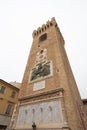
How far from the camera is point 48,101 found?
9906mm

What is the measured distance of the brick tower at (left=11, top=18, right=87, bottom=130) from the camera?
8430mm

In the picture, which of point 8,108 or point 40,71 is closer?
point 40,71

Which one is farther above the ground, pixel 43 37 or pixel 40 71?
pixel 43 37

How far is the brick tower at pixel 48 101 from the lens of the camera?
8.43 meters

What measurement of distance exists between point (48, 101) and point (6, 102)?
12.6 meters

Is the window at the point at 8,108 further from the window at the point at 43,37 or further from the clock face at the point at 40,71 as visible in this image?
the window at the point at 43,37

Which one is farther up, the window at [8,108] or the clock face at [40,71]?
the clock face at [40,71]

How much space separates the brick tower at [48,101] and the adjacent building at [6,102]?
749cm

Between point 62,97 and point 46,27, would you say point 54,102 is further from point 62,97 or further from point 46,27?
point 46,27

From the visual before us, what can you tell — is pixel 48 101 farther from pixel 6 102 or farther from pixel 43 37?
pixel 43 37

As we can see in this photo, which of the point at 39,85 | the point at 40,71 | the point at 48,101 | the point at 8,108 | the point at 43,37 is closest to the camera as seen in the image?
the point at 48,101

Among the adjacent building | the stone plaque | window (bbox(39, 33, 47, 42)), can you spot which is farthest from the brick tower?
the adjacent building

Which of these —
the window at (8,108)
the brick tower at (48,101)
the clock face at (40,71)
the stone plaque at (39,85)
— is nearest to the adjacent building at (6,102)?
the window at (8,108)

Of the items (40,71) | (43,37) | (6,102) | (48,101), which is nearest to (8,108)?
(6,102)
